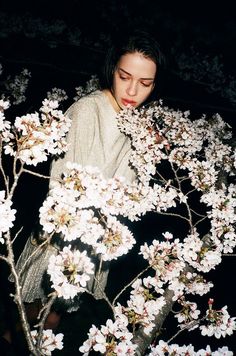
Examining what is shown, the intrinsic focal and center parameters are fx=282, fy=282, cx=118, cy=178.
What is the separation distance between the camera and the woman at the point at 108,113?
10.0ft

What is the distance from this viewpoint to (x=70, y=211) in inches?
86.9

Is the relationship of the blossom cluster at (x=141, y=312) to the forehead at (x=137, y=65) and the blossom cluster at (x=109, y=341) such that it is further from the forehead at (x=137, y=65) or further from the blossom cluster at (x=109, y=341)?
the forehead at (x=137, y=65)

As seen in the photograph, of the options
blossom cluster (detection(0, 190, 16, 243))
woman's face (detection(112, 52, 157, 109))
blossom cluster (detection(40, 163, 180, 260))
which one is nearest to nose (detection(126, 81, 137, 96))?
woman's face (detection(112, 52, 157, 109))

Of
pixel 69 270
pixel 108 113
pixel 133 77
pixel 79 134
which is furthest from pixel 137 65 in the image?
pixel 69 270

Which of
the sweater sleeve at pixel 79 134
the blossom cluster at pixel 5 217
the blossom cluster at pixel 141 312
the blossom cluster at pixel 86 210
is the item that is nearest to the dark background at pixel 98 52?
the sweater sleeve at pixel 79 134

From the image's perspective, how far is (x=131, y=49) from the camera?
3111 millimetres

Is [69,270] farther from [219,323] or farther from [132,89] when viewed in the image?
[132,89]

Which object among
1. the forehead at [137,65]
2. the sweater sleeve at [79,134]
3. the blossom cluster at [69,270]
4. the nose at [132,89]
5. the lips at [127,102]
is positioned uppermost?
the forehead at [137,65]

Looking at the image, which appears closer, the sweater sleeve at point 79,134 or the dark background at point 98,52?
the sweater sleeve at point 79,134

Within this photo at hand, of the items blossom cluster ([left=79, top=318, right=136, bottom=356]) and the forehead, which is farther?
the forehead

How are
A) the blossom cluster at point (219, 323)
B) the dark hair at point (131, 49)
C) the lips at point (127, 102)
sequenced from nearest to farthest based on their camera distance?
the blossom cluster at point (219, 323) < the dark hair at point (131, 49) < the lips at point (127, 102)

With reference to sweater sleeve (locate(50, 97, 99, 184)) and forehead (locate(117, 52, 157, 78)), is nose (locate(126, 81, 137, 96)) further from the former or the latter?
sweater sleeve (locate(50, 97, 99, 184))

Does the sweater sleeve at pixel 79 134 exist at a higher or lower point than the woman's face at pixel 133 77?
lower

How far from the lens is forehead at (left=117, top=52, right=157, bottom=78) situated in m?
3.04
